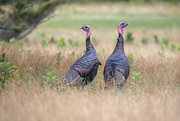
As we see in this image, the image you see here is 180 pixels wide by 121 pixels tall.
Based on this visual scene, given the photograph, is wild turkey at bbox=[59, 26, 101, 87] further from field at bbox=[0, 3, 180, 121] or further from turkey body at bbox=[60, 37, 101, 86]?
field at bbox=[0, 3, 180, 121]

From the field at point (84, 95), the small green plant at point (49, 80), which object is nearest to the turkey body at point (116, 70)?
the field at point (84, 95)

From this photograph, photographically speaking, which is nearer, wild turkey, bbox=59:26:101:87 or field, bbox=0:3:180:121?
field, bbox=0:3:180:121

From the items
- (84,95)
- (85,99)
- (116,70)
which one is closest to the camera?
(85,99)

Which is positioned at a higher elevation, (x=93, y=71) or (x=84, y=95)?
(x=93, y=71)

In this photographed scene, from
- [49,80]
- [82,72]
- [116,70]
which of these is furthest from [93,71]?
[49,80]

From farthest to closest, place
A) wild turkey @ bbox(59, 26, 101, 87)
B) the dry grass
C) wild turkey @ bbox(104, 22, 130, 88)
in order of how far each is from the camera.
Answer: wild turkey @ bbox(59, 26, 101, 87) → wild turkey @ bbox(104, 22, 130, 88) → the dry grass

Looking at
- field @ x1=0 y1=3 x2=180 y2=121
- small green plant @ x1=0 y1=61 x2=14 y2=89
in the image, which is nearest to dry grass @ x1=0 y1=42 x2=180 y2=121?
field @ x1=0 y1=3 x2=180 y2=121

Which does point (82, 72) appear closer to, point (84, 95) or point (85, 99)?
point (84, 95)

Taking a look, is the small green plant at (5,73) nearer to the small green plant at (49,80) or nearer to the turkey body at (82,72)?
the small green plant at (49,80)

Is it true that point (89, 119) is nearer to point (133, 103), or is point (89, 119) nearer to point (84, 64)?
point (133, 103)

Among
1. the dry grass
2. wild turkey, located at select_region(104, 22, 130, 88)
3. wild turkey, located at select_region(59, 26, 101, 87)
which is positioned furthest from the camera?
wild turkey, located at select_region(59, 26, 101, 87)

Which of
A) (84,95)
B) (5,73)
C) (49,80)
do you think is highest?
(5,73)

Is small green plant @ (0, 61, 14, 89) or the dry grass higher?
small green plant @ (0, 61, 14, 89)

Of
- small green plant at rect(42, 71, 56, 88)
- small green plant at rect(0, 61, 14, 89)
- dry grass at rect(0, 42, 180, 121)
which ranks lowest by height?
dry grass at rect(0, 42, 180, 121)
